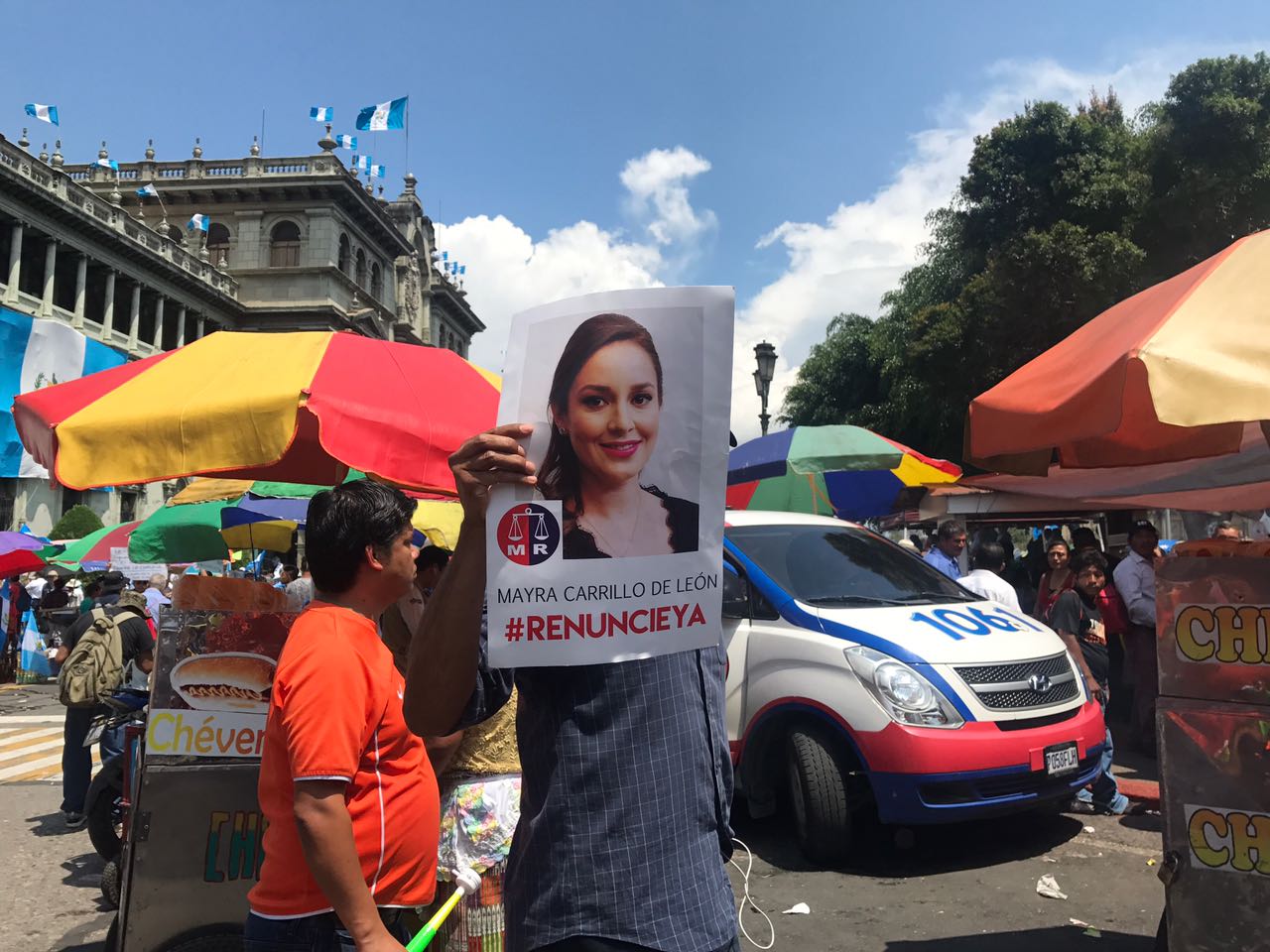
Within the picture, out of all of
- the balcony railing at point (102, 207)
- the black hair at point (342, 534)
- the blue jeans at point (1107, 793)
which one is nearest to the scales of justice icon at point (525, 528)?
the black hair at point (342, 534)

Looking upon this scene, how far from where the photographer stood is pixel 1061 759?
17.2 ft

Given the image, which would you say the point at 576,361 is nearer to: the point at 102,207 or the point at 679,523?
the point at 679,523

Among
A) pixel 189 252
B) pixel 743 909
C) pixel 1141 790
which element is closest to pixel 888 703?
pixel 743 909

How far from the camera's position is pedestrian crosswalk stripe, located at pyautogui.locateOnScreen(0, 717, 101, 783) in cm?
889

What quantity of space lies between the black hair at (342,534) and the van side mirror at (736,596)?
3895mm

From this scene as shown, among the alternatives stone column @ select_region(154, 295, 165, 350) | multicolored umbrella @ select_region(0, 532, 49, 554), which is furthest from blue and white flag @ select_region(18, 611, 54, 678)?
stone column @ select_region(154, 295, 165, 350)

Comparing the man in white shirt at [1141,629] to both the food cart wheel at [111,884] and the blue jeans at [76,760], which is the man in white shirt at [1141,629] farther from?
the blue jeans at [76,760]

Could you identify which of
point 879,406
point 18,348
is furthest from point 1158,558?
point 879,406

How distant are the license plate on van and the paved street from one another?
1.82 feet

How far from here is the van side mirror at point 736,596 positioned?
6055mm

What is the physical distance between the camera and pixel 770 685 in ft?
18.6

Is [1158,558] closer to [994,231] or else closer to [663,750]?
[663,750]

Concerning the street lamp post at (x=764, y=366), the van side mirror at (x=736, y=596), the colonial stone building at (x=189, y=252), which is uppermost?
the colonial stone building at (x=189, y=252)

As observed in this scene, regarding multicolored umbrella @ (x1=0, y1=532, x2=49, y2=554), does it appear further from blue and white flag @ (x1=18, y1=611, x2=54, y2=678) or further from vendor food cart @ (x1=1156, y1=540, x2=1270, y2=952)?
vendor food cart @ (x1=1156, y1=540, x2=1270, y2=952)
